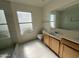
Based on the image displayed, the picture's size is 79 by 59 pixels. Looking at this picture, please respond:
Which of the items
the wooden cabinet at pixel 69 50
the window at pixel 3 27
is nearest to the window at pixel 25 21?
the window at pixel 3 27

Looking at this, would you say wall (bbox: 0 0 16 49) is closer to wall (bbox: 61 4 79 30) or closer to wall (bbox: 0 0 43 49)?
wall (bbox: 0 0 43 49)

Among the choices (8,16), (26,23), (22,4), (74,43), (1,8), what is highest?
(22,4)

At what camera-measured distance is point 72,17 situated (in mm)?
1715

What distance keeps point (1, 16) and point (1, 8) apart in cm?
31

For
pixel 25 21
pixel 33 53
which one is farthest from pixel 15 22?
pixel 33 53

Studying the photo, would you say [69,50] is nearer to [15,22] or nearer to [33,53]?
[33,53]

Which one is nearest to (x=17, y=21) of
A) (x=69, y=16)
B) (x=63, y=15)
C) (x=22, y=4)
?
(x=22, y=4)

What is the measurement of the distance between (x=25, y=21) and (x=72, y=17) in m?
2.37

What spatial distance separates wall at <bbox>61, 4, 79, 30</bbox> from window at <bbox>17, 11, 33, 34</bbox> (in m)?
1.94

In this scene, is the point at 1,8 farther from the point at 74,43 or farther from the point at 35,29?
the point at 74,43

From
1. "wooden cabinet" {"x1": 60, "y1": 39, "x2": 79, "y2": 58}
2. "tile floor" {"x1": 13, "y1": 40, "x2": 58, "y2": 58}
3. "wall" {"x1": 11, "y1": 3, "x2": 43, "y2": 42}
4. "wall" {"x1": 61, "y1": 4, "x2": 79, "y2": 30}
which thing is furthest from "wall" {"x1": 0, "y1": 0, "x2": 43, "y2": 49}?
"wooden cabinet" {"x1": 60, "y1": 39, "x2": 79, "y2": 58}

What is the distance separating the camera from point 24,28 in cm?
310

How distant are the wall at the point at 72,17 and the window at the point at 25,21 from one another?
1941 millimetres

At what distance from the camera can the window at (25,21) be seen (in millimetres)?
2864
